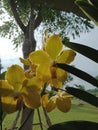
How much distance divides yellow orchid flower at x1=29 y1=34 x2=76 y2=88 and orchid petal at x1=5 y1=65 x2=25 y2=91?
0.02 meters

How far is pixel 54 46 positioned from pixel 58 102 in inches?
2.5

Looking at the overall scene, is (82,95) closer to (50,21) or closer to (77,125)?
(77,125)

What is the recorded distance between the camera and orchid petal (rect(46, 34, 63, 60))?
406mm

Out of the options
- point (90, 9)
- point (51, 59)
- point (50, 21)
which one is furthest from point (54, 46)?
point (50, 21)

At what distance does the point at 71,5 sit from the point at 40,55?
5187mm

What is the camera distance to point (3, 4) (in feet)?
25.4

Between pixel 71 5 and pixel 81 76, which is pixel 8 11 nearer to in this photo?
pixel 71 5

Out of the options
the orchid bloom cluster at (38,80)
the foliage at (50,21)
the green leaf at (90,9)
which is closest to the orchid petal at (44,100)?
the orchid bloom cluster at (38,80)

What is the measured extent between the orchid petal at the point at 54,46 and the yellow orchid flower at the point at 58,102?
0.05 metres

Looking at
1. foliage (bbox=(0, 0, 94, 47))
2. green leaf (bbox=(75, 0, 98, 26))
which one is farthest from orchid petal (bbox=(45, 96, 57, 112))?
foliage (bbox=(0, 0, 94, 47))

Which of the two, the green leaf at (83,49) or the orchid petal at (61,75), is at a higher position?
the green leaf at (83,49)

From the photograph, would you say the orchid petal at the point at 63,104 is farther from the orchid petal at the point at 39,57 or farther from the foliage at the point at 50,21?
the foliage at the point at 50,21

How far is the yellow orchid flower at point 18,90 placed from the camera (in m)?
0.38

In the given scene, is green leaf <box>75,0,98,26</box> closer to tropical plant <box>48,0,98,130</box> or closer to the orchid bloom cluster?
tropical plant <box>48,0,98,130</box>
